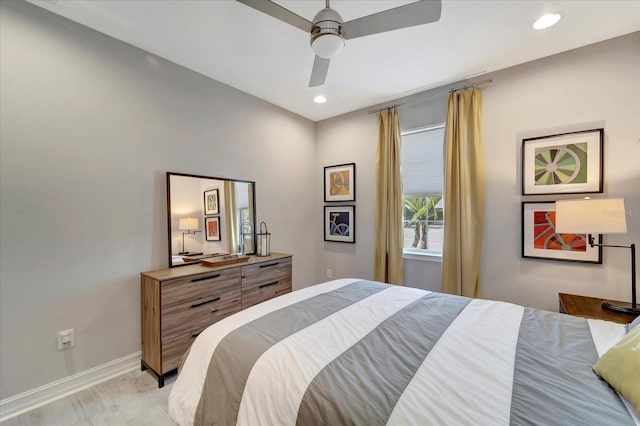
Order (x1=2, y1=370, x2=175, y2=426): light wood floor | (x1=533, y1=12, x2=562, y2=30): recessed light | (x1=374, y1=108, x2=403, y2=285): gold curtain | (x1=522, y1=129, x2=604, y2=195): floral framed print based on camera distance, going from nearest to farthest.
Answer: (x1=2, y1=370, x2=175, y2=426): light wood floor → (x1=533, y1=12, x2=562, y2=30): recessed light → (x1=522, y1=129, x2=604, y2=195): floral framed print → (x1=374, y1=108, x2=403, y2=285): gold curtain

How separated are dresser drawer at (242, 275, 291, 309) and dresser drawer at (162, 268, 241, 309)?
0.22 meters

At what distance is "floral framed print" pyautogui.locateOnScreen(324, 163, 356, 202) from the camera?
12.3ft

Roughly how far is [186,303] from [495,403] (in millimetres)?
2177

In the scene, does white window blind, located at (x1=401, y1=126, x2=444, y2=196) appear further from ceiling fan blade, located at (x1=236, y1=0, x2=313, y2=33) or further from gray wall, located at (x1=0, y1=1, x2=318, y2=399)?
gray wall, located at (x1=0, y1=1, x2=318, y2=399)

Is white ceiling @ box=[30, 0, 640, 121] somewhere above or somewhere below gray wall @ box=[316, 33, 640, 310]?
above

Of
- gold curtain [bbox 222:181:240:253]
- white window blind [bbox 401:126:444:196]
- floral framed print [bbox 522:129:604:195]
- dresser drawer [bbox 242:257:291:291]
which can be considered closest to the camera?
floral framed print [bbox 522:129:604:195]

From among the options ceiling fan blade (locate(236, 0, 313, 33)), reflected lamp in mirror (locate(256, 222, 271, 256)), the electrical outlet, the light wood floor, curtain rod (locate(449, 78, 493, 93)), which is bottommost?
the light wood floor

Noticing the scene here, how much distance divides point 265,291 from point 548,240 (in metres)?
2.82

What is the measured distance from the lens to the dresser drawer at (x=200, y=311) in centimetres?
211

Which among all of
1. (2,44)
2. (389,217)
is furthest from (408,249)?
(2,44)

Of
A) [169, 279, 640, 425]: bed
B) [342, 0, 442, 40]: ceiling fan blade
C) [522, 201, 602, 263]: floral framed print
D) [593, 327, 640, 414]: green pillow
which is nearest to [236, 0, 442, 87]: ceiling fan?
[342, 0, 442, 40]: ceiling fan blade

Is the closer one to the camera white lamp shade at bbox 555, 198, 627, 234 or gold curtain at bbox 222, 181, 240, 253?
white lamp shade at bbox 555, 198, 627, 234

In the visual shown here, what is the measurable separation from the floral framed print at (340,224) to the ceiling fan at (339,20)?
7.99ft

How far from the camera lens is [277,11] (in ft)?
4.67
